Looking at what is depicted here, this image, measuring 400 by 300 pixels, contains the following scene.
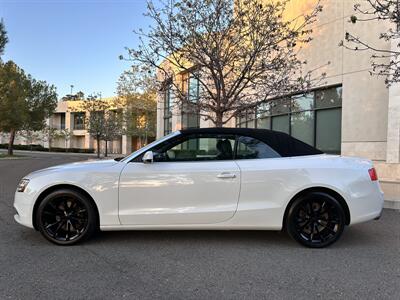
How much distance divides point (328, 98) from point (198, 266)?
491 inches

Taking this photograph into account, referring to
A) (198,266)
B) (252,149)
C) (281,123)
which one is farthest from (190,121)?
(198,266)

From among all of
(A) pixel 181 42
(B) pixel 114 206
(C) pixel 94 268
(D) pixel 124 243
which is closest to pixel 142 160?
(B) pixel 114 206

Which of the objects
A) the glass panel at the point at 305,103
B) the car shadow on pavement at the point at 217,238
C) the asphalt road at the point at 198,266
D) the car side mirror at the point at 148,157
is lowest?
the asphalt road at the point at 198,266

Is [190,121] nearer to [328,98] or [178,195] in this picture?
[328,98]

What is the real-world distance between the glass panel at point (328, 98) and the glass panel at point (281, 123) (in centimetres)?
182

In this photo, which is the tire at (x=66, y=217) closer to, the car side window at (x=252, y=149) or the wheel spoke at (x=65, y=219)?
the wheel spoke at (x=65, y=219)

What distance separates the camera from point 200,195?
15.7 feet

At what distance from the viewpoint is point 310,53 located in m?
15.6

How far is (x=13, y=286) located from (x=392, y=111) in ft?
39.7

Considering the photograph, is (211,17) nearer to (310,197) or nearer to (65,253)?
(310,197)

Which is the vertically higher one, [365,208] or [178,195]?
[178,195]

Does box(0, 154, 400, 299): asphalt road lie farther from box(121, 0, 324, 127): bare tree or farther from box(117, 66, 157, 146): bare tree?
box(117, 66, 157, 146): bare tree

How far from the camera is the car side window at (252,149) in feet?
16.4

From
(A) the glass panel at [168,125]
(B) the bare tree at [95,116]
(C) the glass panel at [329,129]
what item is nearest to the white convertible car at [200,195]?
(C) the glass panel at [329,129]
